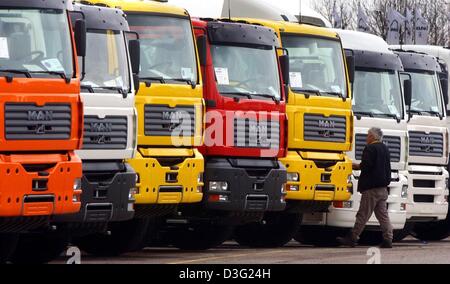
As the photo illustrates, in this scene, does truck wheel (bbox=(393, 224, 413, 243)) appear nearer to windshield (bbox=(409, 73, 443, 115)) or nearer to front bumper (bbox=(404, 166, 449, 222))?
front bumper (bbox=(404, 166, 449, 222))

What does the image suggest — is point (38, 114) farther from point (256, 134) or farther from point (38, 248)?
point (256, 134)

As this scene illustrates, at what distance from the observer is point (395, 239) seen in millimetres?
28375

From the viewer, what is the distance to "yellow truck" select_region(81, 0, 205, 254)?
877 inches

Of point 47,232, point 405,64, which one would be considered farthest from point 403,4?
point 47,232

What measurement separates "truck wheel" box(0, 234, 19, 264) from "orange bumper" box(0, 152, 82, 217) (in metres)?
0.77

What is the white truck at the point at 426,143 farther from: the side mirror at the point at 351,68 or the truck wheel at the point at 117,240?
the truck wheel at the point at 117,240

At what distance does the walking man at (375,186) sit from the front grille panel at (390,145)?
1.29 metres

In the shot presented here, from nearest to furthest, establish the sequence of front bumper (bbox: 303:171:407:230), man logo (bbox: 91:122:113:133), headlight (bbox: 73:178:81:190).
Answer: headlight (bbox: 73:178:81:190) < man logo (bbox: 91:122:113:133) < front bumper (bbox: 303:171:407:230)

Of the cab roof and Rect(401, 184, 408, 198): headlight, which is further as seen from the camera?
Rect(401, 184, 408, 198): headlight

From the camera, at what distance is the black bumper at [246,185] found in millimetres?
23672

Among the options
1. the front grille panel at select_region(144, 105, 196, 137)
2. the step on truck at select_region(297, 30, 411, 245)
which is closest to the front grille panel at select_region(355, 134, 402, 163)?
the step on truck at select_region(297, 30, 411, 245)

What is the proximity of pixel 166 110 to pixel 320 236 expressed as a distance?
5.79 m

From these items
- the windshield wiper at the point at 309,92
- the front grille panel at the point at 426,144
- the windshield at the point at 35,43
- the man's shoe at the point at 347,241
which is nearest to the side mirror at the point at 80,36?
the windshield at the point at 35,43

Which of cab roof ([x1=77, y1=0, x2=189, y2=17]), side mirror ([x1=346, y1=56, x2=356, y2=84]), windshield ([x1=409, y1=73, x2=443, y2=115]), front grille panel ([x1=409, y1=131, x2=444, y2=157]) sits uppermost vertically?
cab roof ([x1=77, y1=0, x2=189, y2=17])
